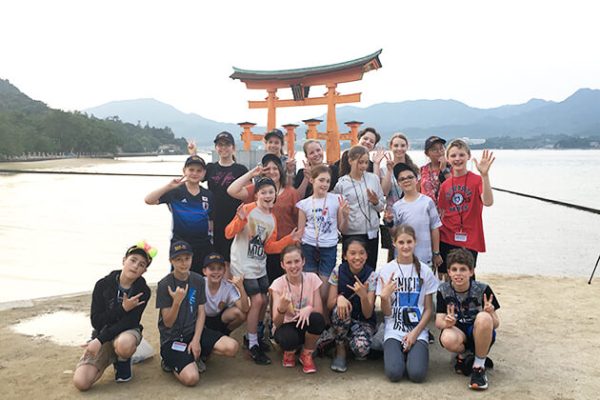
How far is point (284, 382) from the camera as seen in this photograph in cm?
324

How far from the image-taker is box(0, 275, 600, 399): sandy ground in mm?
3059

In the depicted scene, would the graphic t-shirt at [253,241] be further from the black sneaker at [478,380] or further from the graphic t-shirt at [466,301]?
the black sneaker at [478,380]

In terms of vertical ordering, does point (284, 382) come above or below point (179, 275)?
below

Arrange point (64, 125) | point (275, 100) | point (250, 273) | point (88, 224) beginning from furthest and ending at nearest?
point (64, 125) → point (275, 100) → point (88, 224) → point (250, 273)

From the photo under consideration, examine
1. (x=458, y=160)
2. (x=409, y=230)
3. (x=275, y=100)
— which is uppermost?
(x=275, y=100)

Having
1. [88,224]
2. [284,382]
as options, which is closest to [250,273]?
[284,382]

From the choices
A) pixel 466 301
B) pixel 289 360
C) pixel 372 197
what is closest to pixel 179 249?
pixel 289 360

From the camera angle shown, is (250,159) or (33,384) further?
(250,159)

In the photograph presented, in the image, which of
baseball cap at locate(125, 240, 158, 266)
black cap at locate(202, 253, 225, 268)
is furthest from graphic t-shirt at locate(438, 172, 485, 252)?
baseball cap at locate(125, 240, 158, 266)

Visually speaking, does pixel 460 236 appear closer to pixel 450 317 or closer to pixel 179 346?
pixel 450 317

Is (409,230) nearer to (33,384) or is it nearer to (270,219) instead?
(270,219)

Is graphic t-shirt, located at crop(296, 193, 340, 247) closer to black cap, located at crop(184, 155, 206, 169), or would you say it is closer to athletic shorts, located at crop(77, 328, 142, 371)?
black cap, located at crop(184, 155, 206, 169)

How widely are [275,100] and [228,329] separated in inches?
681

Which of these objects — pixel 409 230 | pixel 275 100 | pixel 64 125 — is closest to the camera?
pixel 409 230
